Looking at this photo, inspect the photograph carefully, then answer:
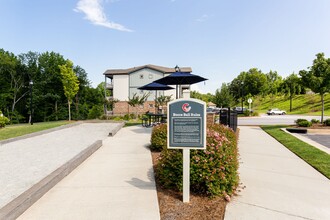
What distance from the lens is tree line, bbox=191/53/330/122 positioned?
15.0 meters

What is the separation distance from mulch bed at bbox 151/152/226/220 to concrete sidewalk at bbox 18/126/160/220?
15 centimetres

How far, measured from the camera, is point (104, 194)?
396 cm

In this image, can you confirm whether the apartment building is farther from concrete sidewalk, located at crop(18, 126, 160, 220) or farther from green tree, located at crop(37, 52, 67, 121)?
concrete sidewalk, located at crop(18, 126, 160, 220)

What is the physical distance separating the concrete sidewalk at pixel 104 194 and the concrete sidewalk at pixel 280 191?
1.48 m

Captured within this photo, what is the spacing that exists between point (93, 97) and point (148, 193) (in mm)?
48906

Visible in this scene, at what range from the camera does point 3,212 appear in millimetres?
3023

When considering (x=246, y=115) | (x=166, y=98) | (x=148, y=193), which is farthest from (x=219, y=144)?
(x=246, y=115)

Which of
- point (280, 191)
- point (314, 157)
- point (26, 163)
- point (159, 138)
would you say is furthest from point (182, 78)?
point (26, 163)

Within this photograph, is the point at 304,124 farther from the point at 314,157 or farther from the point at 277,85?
the point at 277,85

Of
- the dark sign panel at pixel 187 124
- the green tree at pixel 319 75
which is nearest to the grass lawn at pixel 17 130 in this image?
the dark sign panel at pixel 187 124

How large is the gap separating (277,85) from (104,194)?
71888 mm

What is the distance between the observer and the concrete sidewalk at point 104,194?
3277 millimetres

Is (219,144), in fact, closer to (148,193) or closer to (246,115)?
(148,193)

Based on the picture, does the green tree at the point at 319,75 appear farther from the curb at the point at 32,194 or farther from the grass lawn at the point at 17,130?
the grass lawn at the point at 17,130
